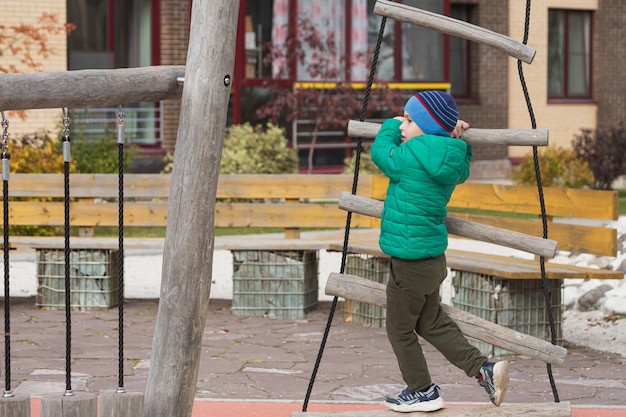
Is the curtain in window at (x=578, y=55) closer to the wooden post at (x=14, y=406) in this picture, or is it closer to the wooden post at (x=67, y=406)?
the wooden post at (x=67, y=406)

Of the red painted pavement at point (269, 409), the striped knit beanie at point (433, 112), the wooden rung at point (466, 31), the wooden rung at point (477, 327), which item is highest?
the wooden rung at point (466, 31)

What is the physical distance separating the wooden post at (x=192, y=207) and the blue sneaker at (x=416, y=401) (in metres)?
0.97

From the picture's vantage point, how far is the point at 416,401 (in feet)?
17.6

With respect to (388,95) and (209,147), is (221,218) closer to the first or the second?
(209,147)

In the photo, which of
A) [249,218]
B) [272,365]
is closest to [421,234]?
[272,365]

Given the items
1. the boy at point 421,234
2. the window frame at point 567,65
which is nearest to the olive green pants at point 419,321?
the boy at point 421,234

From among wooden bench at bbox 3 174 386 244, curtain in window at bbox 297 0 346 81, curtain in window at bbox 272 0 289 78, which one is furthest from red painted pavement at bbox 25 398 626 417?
curtain in window at bbox 272 0 289 78

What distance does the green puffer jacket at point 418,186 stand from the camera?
206 inches

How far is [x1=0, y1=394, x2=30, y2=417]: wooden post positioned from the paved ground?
180cm

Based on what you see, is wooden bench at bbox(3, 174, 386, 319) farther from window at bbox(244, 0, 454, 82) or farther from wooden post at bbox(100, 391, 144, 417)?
window at bbox(244, 0, 454, 82)

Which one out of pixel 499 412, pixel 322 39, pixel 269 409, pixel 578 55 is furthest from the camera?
pixel 578 55

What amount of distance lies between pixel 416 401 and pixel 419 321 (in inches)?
14.5

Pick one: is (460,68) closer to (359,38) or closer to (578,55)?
(578,55)

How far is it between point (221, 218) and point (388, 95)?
10.8 meters
